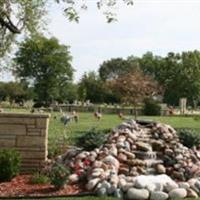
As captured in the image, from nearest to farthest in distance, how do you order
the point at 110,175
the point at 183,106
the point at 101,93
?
1. the point at 110,175
2. the point at 183,106
3. the point at 101,93

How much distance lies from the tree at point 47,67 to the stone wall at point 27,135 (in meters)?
93.1

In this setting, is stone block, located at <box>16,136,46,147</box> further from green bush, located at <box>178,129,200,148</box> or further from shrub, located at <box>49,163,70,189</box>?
green bush, located at <box>178,129,200,148</box>

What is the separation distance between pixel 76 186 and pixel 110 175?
70 cm

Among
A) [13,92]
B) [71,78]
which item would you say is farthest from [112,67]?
[13,92]

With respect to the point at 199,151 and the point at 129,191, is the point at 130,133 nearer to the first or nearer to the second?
the point at 199,151

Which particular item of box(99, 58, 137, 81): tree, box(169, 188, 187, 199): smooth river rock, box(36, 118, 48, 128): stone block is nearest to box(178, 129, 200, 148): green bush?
box(36, 118, 48, 128): stone block

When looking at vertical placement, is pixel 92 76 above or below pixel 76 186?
above

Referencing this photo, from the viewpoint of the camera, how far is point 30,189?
506 inches

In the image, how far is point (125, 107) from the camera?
242 ft

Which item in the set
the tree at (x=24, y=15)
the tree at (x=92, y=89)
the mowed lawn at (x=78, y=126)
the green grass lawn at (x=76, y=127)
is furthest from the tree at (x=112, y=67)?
the tree at (x=24, y=15)

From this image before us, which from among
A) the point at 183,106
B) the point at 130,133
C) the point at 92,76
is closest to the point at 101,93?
the point at 92,76

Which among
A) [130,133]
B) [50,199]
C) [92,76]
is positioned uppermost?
[92,76]

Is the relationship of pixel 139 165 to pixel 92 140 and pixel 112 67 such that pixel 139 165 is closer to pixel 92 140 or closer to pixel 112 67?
pixel 92 140

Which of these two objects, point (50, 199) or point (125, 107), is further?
point (125, 107)
